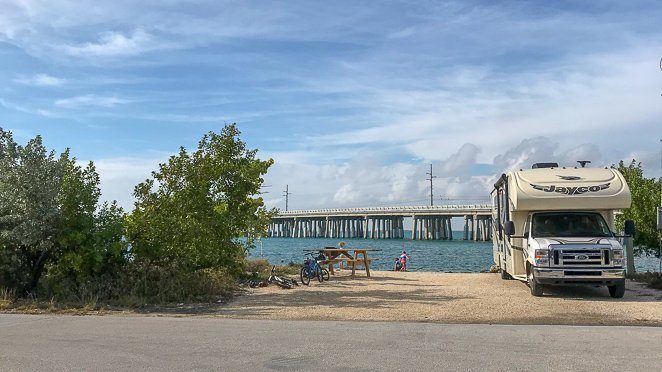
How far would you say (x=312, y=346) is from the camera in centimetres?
871

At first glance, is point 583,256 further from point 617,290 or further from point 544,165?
point 544,165

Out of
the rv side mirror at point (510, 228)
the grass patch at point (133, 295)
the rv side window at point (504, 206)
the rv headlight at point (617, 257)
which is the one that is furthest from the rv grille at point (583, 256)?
the grass patch at point (133, 295)

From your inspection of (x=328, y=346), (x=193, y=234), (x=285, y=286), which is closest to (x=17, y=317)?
(x=193, y=234)

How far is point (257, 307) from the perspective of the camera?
13.8 metres

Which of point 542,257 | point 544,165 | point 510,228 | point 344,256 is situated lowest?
point 344,256

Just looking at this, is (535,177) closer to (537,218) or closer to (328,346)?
(537,218)

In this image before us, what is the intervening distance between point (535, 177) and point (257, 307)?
798 centimetres

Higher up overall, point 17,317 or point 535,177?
point 535,177

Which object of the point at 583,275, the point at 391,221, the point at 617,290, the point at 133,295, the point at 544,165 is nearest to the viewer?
the point at 133,295

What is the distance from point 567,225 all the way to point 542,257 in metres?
1.59

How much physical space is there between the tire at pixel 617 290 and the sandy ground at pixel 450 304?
0.17 meters

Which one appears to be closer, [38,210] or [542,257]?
[38,210]

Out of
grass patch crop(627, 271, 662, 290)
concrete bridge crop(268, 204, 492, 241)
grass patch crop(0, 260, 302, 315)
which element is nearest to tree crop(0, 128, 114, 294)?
grass patch crop(0, 260, 302, 315)

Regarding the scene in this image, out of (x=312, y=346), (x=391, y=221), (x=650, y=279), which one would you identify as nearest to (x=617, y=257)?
(x=650, y=279)
